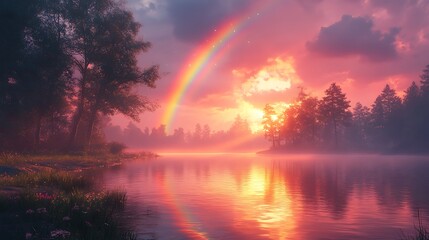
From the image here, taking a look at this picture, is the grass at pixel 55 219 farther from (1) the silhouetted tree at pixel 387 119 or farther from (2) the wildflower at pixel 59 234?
(1) the silhouetted tree at pixel 387 119

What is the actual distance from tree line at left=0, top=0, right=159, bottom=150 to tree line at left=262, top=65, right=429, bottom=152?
260 ft

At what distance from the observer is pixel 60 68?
1854 inches

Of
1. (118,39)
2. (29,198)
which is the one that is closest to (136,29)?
(118,39)

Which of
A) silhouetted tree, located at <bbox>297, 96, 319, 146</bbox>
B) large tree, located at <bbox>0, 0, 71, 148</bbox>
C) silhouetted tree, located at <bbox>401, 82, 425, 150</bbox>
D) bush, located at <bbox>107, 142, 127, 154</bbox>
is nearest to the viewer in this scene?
large tree, located at <bbox>0, 0, 71, 148</bbox>

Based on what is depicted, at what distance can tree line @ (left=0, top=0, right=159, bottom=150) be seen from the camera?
43.8 meters

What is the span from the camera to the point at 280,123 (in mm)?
147250

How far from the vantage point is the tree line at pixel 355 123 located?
11969cm

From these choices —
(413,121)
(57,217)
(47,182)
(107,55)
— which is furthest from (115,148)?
(413,121)

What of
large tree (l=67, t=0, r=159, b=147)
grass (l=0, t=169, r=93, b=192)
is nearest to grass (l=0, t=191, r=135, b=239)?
grass (l=0, t=169, r=93, b=192)

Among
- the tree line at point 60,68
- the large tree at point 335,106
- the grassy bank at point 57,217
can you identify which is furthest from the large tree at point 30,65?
the large tree at point 335,106

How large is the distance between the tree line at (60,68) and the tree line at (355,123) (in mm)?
79289

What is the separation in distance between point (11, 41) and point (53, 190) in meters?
30.0

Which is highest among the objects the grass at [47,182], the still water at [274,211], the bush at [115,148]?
the bush at [115,148]

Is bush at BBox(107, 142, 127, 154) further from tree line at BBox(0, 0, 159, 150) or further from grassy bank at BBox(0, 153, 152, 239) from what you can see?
grassy bank at BBox(0, 153, 152, 239)
